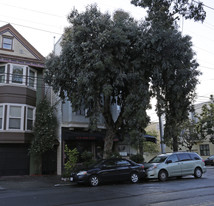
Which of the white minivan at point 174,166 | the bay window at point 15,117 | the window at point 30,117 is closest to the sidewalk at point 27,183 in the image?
the bay window at point 15,117

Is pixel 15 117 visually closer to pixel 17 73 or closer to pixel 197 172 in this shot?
pixel 17 73

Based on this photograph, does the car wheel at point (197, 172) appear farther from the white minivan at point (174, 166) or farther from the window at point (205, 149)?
the window at point (205, 149)

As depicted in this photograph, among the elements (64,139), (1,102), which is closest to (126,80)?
(64,139)

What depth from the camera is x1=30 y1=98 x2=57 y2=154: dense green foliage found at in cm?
1788

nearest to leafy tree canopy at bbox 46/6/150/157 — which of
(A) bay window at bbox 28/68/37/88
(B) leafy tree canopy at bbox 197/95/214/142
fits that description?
(A) bay window at bbox 28/68/37/88

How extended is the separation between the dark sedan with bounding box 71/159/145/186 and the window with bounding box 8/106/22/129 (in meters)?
7.62

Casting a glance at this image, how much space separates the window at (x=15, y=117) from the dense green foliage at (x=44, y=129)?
1.23 meters

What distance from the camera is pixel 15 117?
18328 millimetres

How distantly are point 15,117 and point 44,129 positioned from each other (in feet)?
7.72

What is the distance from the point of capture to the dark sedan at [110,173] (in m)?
12.4

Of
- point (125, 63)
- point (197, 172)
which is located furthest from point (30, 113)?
point (197, 172)

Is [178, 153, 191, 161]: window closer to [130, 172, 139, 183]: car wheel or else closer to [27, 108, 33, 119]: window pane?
[130, 172, 139, 183]: car wheel

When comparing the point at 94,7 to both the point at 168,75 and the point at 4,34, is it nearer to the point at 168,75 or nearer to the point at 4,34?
the point at 168,75

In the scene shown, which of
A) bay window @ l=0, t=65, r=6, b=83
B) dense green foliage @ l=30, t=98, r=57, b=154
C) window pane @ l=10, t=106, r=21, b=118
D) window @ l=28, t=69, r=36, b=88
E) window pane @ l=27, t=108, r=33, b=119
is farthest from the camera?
window @ l=28, t=69, r=36, b=88
